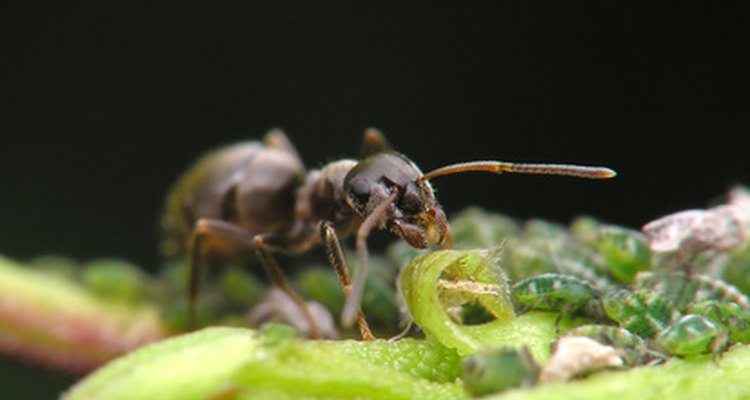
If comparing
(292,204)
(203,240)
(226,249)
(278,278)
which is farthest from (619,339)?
(292,204)

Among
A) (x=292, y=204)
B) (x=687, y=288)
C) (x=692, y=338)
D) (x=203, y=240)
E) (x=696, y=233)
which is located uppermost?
(x=292, y=204)

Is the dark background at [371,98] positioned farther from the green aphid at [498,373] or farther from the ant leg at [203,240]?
the green aphid at [498,373]

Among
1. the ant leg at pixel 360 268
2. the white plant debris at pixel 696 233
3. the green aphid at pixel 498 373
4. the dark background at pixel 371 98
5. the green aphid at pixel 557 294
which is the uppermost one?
the dark background at pixel 371 98

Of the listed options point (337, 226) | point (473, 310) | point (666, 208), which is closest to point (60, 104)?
point (337, 226)

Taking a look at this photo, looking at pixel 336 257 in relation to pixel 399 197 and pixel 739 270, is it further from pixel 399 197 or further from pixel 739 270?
pixel 739 270

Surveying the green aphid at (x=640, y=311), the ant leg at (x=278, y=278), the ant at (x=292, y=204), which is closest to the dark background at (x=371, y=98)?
the ant at (x=292, y=204)

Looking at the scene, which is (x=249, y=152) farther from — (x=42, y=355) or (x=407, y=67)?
(x=407, y=67)
